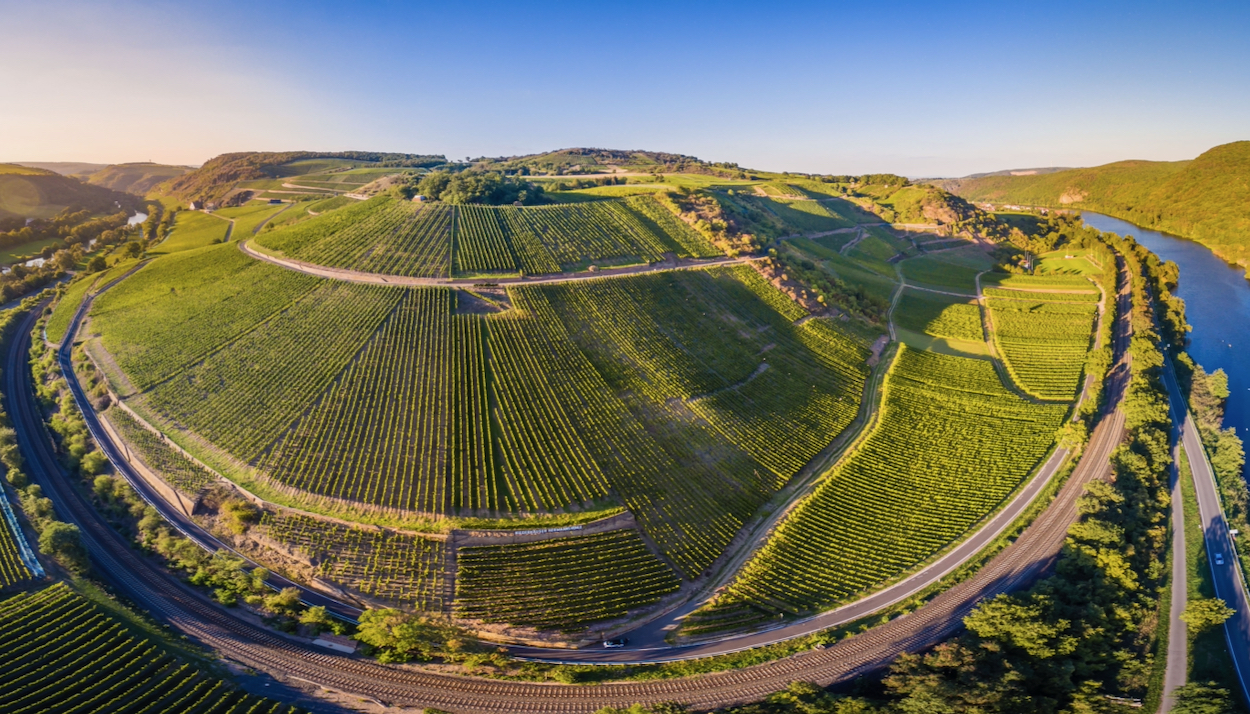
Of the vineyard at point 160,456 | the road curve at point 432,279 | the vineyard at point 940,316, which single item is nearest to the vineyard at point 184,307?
the road curve at point 432,279

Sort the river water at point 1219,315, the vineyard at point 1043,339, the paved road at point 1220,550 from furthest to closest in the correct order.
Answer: the river water at point 1219,315 → the vineyard at point 1043,339 → the paved road at point 1220,550

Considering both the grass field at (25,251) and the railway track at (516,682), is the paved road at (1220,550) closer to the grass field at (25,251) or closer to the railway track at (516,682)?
the railway track at (516,682)

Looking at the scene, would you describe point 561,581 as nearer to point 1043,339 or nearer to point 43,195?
point 1043,339

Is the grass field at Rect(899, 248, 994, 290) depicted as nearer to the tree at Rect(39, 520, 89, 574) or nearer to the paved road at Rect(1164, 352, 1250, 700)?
the paved road at Rect(1164, 352, 1250, 700)

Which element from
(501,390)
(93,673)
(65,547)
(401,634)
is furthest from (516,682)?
(65,547)

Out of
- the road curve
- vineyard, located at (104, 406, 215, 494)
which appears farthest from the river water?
vineyard, located at (104, 406, 215, 494)
